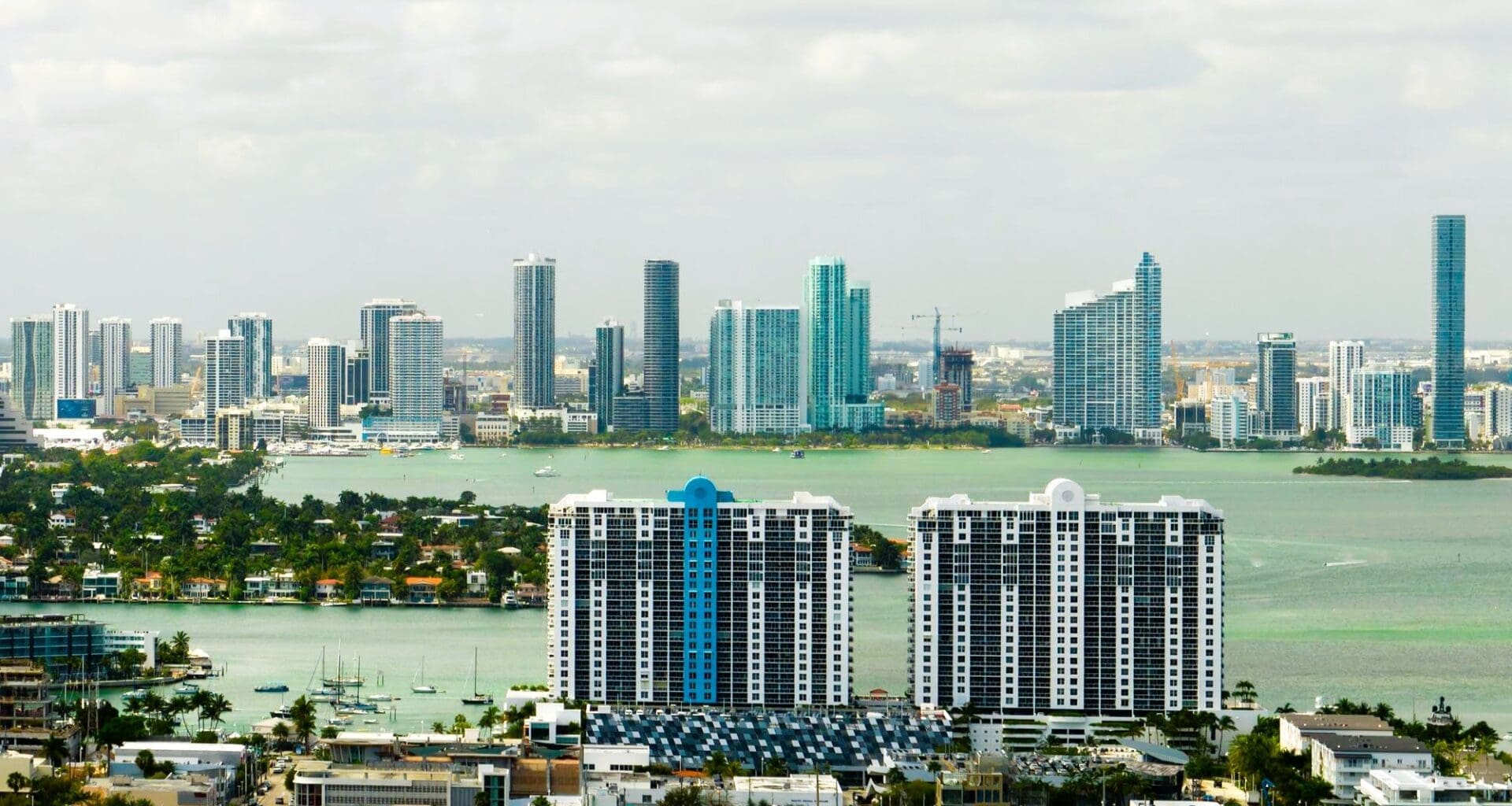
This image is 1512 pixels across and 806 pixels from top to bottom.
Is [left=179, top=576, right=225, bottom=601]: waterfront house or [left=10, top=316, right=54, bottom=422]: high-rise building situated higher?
[left=10, top=316, right=54, bottom=422]: high-rise building

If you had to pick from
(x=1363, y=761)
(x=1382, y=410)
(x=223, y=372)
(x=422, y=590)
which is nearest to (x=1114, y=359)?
(x=1382, y=410)

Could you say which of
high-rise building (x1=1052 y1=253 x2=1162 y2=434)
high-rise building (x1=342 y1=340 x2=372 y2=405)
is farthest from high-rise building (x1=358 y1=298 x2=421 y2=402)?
high-rise building (x1=1052 y1=253 x2=1162 y2=434)

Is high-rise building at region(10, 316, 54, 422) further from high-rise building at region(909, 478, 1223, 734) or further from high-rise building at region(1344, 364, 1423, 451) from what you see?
high-rise building at region(909, 478, 1223, 734)

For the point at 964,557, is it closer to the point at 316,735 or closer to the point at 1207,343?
the point at 316,735

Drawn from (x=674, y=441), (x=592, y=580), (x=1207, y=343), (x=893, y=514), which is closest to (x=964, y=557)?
(x=592, y=580)

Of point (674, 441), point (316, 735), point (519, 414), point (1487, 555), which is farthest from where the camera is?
point (519, 414)

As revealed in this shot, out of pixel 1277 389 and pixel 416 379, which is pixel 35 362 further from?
pixel 1277 389
